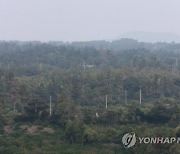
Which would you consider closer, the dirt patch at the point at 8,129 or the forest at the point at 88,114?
the forest at the point at 88,114

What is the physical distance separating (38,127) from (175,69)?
24324mm

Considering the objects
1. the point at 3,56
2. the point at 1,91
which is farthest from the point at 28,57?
the point at 1,91

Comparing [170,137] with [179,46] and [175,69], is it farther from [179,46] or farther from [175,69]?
[179,46]

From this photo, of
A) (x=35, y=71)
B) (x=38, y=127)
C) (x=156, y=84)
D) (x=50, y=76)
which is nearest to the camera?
(x=38, y=127)

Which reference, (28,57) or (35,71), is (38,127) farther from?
(28,57)

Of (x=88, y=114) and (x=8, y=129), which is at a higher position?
(x=88, y=114)

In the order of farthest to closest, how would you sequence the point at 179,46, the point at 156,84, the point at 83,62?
the point at 179,46
the point at 83,62
the point at 156,84

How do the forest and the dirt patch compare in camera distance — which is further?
the dirt patch

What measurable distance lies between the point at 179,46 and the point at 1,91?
68.2 m

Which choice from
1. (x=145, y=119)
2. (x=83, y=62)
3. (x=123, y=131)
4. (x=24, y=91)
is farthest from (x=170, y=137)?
(x=83, y=62)

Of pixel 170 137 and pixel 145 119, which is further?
pixel 145 119

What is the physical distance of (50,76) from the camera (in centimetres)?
3412

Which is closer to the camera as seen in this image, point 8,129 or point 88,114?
point 8,129

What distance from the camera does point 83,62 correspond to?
160 ft
